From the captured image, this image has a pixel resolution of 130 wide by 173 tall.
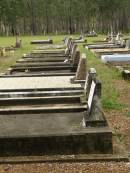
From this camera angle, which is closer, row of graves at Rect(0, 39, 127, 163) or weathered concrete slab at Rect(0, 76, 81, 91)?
row of graves at Rect(0, 39, 127, 163)

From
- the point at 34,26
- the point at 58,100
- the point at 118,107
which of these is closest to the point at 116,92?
the point at 118,107

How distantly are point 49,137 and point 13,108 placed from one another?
263cm

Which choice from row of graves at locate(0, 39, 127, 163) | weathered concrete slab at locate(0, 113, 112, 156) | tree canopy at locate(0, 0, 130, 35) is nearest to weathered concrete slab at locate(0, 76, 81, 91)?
row of graves at locate(0, 39, 127, 163)

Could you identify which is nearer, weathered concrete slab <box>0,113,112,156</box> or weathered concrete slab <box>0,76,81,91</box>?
weathered concrete slab <box>0,113,112,156</box>

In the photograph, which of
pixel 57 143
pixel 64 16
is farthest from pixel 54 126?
pixel 64 16

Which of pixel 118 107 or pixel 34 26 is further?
pixel 34 26

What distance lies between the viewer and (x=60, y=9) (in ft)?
272

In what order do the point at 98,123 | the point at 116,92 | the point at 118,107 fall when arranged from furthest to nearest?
the point at 116,92, the point at 118,107, the point at 98,123

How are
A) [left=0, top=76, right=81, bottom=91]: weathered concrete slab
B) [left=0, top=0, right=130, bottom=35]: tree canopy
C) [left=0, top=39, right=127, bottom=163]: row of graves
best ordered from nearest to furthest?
[left=0, top=39, right=127, bottom=163]: row of graves
[left=0, top=76, right=81, bottom=91]: weathered concrete slab
[left=0, top=0, right=130, bottom=35]: tree canopy

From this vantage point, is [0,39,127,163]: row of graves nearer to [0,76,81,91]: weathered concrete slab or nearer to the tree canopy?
[0,76,81,91]: weathered concrete slab

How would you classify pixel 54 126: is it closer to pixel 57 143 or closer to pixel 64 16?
pixel 57 143

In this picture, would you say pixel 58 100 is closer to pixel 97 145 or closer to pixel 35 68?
pixel 97 145

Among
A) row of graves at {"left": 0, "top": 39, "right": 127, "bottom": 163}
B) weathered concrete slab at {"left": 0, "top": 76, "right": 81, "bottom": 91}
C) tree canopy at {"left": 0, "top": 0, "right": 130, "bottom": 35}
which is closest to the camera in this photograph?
row of graves at {"left": 0, "top": 39, "right": 127, "bottom": 163}

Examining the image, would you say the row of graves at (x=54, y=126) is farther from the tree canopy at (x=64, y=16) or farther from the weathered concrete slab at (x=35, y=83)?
the tree canopy at (x=64, y=16)
